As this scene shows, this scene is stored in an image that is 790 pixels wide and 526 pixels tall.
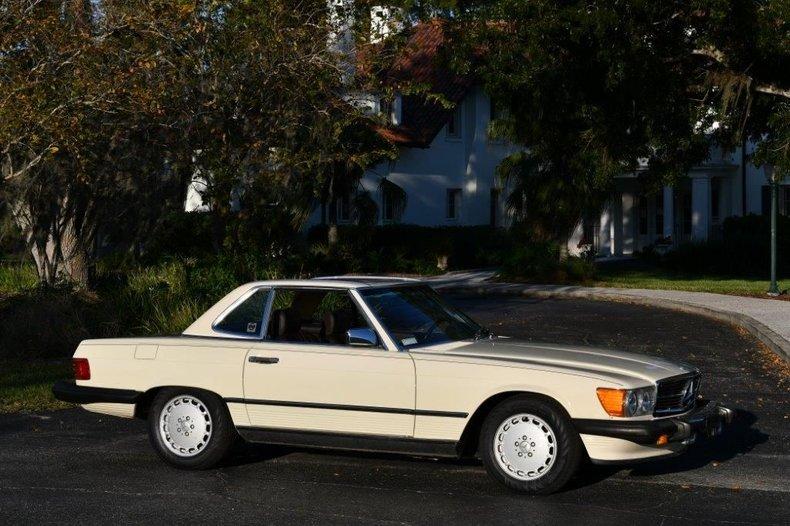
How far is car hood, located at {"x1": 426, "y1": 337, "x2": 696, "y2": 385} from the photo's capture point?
8.17 meters

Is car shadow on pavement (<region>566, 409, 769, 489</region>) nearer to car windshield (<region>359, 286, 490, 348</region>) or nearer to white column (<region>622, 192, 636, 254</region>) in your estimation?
car windshield (<region>359, 286, 490, 348</region>)

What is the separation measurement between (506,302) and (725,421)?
55.5 ft

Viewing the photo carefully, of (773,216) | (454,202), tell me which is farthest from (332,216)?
(773,216)

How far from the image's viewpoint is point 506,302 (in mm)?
25578

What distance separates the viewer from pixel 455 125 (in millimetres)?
41875

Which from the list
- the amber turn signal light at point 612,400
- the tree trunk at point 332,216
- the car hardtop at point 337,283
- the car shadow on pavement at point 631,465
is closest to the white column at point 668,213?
the tree trunk at point 332,216

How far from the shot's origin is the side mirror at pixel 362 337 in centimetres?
862

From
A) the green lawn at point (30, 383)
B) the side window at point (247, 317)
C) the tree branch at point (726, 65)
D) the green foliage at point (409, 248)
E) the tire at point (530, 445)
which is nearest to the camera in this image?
the tire at point (530, 445)

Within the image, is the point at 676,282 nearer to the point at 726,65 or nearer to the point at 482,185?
the point at 726,65

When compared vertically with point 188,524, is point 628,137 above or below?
above

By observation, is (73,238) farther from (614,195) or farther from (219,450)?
(614,195)

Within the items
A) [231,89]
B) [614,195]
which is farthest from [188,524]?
[614,195]

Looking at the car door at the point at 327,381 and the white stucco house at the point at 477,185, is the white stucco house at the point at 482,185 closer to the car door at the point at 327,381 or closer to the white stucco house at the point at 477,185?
the white stucco house at the point at 477,185

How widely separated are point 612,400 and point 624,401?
76 mm
